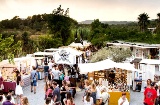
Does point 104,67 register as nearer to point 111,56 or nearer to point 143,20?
point 111,56

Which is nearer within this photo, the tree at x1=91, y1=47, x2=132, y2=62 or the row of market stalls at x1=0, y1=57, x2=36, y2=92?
the row of market stalls at x1=0, y1=57, x2=36, y2=92

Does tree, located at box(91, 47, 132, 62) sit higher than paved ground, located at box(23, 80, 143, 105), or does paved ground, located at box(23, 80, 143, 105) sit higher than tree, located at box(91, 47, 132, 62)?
tree, located at box(91, 47, 132, 62)

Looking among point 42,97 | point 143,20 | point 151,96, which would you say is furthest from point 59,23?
point 143,20

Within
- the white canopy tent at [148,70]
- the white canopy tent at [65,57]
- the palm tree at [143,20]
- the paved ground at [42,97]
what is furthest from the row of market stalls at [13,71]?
the palm tree at [143,20]

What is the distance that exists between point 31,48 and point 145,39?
2674 cm

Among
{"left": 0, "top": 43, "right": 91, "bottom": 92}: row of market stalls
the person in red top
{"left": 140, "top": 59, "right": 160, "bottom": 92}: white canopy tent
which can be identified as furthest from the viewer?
{"left": 140, "top": 59, "right": 160, "bottom": 92}: white canopy tent

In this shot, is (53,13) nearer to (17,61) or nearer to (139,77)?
(17,61)

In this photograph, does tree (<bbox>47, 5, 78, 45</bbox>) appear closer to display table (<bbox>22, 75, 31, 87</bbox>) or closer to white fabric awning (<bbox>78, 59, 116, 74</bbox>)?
display table (<bbox>22, 75, 31, 87</bbox>)

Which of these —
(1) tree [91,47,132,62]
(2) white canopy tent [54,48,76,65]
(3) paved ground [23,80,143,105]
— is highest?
(2) white canopy tent [54,48,76,65]

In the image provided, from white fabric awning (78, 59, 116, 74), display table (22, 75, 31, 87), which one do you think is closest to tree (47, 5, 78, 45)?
display table (22, 75, 31, 87)

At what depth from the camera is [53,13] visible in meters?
49.6

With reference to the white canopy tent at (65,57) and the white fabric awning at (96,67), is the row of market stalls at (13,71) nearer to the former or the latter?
the white canopy tent at (65,57)

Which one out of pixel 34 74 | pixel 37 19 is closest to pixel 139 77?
pixel 34 74

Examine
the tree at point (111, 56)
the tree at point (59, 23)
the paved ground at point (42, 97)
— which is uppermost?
the tree at point (59, 23)
